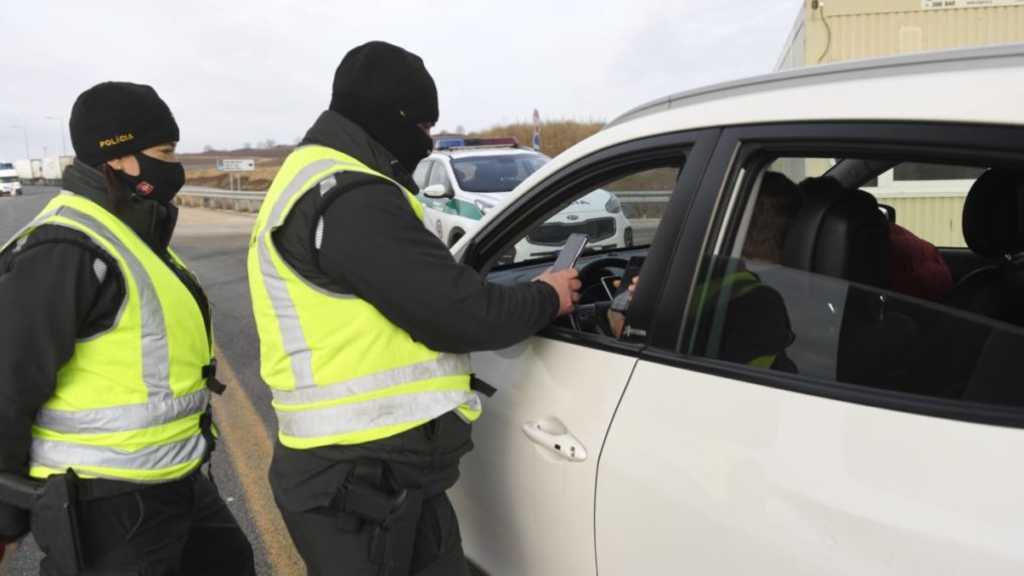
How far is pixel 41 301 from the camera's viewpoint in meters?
1.76

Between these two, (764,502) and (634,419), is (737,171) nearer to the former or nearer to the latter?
(634,419)

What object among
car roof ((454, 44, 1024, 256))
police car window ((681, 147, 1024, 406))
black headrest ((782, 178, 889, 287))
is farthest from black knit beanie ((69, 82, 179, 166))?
black headrest ((782, 178, 889, 287))

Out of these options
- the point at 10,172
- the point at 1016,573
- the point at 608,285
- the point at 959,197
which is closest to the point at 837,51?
the point at 959,197

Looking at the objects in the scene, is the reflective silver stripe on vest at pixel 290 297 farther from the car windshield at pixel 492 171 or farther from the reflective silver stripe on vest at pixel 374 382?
the car windshield at pixel 492 171

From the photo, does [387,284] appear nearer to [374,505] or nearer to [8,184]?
[374,505]

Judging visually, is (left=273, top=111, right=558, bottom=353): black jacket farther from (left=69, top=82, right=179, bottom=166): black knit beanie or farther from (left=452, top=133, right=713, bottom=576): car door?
(left=69, top=82, right=179, bottom=166): black knit beanie

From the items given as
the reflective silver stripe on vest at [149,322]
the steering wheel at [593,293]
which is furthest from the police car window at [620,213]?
the reflective silver stripe on vest at [149,322]

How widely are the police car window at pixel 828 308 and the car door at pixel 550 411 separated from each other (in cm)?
14

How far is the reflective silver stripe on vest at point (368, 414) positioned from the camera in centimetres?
173

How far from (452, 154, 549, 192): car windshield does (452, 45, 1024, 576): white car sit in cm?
896

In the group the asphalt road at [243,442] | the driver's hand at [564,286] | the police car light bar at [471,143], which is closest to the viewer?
the driver's hand at [564,286]

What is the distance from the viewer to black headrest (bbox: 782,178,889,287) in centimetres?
167

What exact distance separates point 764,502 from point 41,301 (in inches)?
61.3

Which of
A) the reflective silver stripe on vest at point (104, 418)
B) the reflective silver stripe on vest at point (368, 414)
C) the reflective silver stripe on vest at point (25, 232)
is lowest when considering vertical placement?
the reflective silver stripe on vest at point (104, 418)
